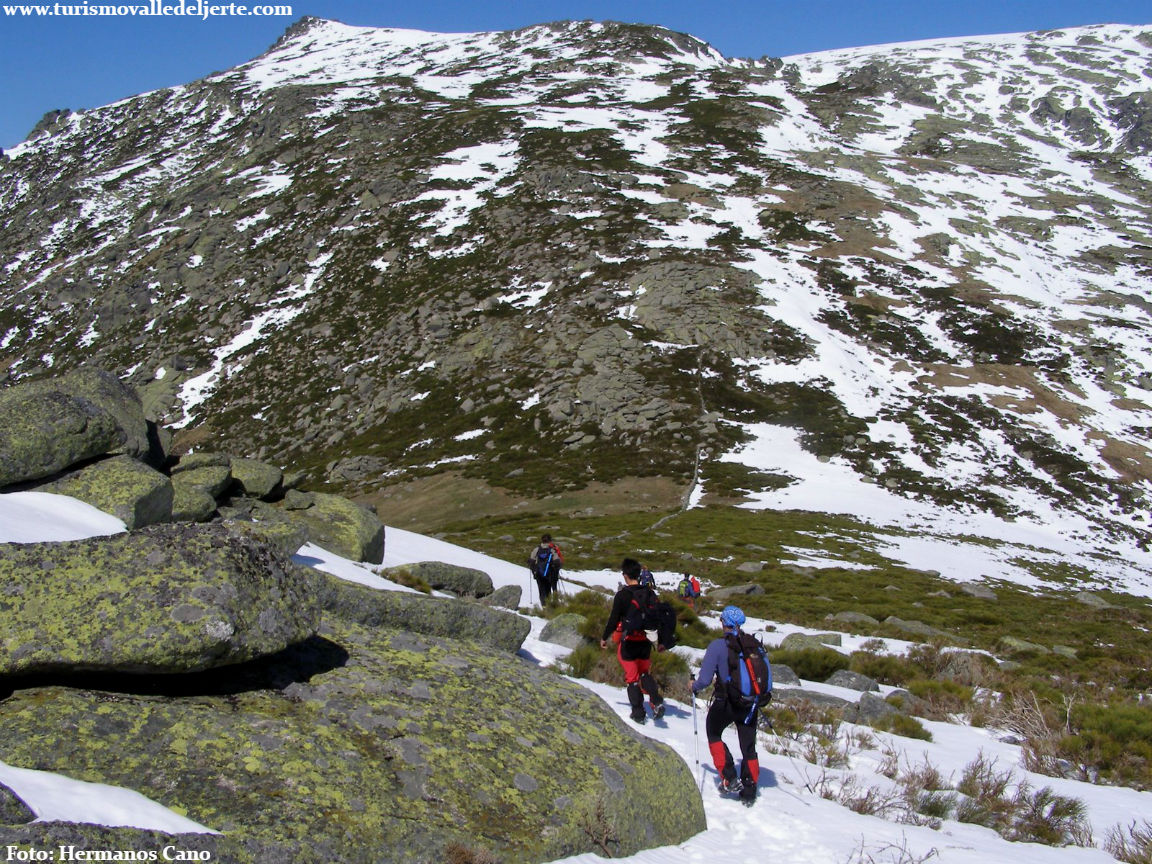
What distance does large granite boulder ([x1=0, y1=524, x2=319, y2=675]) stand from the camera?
4625 millimetres

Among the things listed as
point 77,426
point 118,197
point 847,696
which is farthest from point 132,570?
point 118,197

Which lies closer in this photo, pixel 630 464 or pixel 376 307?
pixel 630 464

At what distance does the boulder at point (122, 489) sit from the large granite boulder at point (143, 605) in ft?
21.8

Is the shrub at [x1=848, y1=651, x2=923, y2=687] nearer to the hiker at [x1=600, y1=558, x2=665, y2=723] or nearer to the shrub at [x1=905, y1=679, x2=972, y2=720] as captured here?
the shrub at [x1=905, y1=679, x2=972, y2=720]

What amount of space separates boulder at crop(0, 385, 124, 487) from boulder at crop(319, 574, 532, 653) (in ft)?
21.5

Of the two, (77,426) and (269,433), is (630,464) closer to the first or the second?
(269,433)

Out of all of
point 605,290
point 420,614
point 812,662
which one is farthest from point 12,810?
point 605,290

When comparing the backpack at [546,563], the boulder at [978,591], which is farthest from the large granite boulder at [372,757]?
the boulder at [978,591]

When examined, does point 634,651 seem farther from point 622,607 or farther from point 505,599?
point 505,599

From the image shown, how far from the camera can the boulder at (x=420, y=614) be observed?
7637mm

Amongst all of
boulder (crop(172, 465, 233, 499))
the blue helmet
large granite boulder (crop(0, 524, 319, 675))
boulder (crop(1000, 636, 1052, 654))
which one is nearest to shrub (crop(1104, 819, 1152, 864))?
the blue helmet

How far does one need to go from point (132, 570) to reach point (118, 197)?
15018 centimetres

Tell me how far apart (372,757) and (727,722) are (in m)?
4.42

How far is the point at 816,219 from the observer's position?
88.7 metres
